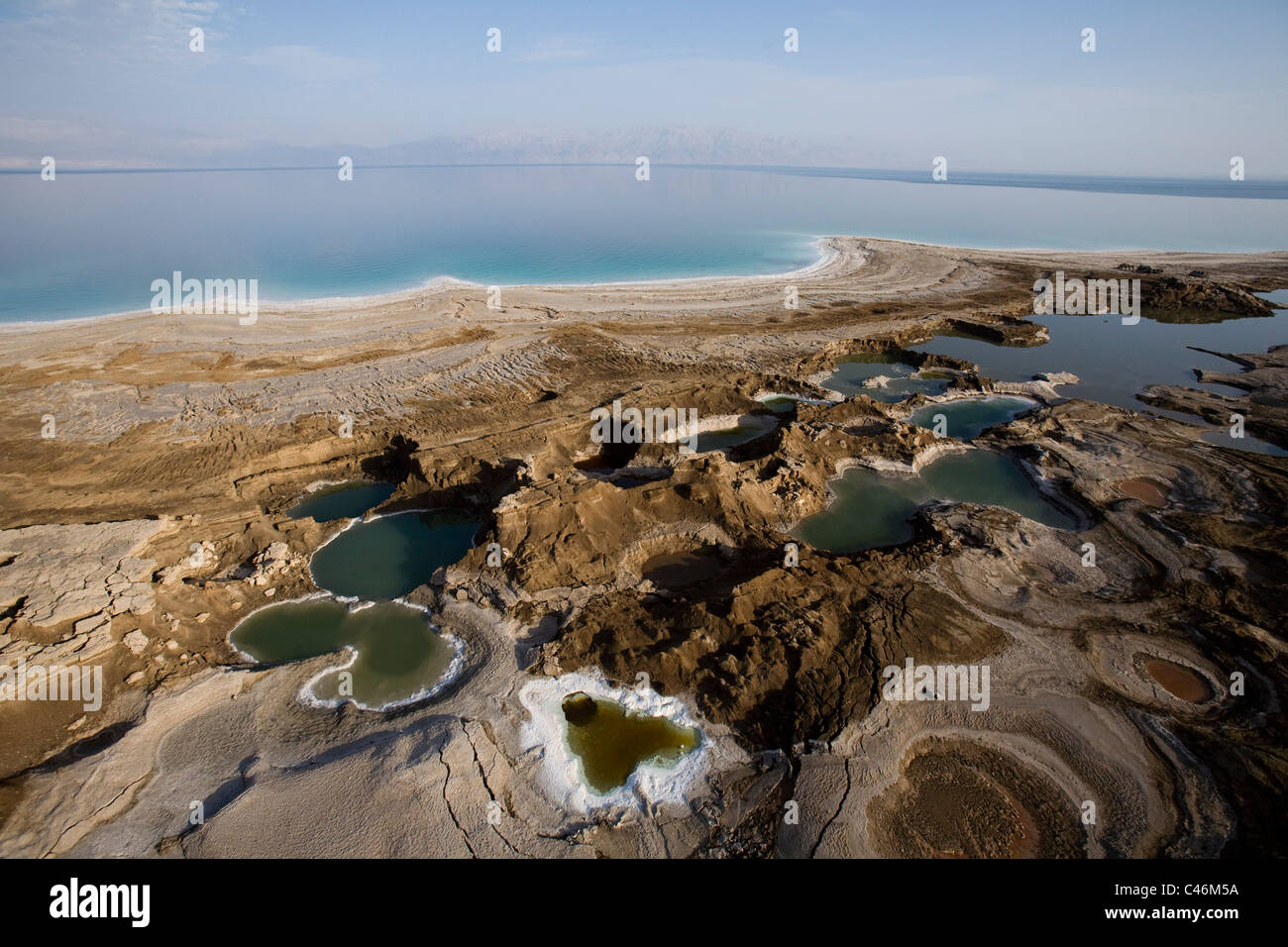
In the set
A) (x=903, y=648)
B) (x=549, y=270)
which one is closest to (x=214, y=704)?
(x=903, y=648)

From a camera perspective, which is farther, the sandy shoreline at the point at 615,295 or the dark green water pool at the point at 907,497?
the sandy shoreline at the point at 615,295

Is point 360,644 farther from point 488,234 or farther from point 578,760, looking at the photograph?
point 488,234

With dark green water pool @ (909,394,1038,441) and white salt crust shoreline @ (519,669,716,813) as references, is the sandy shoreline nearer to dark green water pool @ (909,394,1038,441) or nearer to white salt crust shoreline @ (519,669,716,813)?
dark green water pool @ (909,394,1038,441)

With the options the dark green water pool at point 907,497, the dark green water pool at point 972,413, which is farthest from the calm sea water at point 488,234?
the dark green water pool at point 907,497

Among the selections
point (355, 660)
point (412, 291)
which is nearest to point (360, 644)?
point (355, 660)

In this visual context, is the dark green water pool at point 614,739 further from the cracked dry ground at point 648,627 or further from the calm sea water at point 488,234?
the calm sea water at point 488,234

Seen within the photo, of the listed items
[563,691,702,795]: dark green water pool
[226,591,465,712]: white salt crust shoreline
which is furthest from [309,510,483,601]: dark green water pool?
[563,691,702,795]: dark green water pool

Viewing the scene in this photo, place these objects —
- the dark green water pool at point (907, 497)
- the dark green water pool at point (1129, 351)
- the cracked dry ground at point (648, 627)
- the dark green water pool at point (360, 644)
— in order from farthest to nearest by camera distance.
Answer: the dark green water pool at point (1129, 351), the dark green water pool at point (907, 497), the dark green water pool at point (360, 644), the cracked dry ground at point (648, 627)
